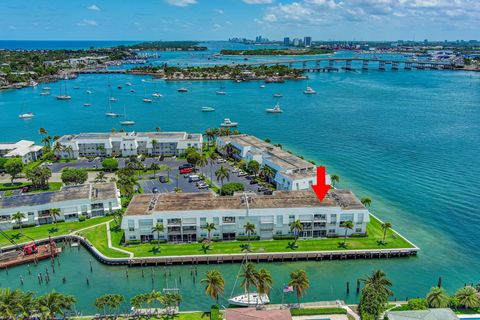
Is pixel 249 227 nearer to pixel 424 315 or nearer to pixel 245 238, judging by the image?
pixel 245 238

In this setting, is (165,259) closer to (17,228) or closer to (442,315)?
(17,228)

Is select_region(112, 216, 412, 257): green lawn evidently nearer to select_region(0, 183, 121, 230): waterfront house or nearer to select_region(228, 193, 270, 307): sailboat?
select_region(0, 183, 121, 230): waterfront house

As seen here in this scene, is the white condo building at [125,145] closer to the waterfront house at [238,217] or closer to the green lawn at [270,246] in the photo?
the waterfront house at [238,217]

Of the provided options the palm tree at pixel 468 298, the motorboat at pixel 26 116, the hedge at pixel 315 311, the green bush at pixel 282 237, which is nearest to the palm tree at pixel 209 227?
the green bush at pixel 282 237

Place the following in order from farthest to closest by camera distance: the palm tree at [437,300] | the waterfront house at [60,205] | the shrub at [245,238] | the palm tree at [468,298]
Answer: the waterfront house at [60,205], the shrub at [245,238], the palm tree at [468,298], the palm tree at [437,300]

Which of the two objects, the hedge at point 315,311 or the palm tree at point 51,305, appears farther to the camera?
the hedge at point 315,311

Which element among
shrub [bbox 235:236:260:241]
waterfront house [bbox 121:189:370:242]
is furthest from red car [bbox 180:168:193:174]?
shrub [bbox 235:236:260:241]

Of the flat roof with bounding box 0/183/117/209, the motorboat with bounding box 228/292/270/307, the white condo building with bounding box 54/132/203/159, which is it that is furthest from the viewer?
the white condo building with bounding box 54/132/203/159
